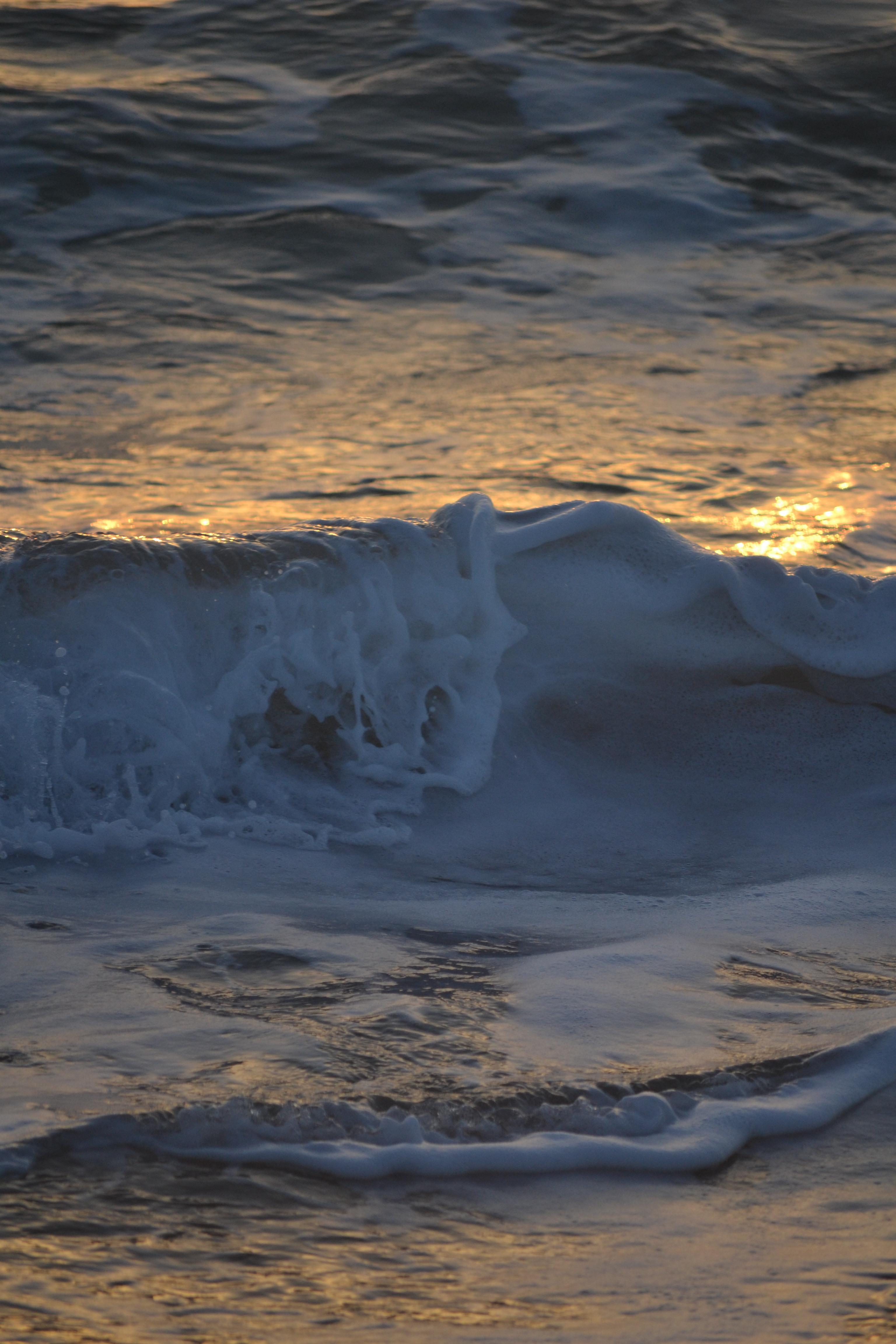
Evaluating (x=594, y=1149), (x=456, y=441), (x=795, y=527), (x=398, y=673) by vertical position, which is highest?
(x=456, y=441)

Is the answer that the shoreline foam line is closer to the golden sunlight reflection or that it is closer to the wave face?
the wave face

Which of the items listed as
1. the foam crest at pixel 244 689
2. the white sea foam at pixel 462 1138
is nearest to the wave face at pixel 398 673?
the foam crest at pixel 244 689

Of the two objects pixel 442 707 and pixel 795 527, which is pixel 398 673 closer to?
pixel 442 707

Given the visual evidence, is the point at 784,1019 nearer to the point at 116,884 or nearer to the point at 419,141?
the point at 116,884

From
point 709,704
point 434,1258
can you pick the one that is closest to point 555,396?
point 709,704

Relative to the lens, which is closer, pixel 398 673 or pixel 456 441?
pixel 398 673

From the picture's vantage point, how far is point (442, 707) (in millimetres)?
3641

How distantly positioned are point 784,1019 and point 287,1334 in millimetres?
1113

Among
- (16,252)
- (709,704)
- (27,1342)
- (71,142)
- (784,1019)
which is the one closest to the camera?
(27,1342)

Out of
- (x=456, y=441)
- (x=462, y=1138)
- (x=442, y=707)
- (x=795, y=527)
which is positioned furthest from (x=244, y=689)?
(x=795, y=527)

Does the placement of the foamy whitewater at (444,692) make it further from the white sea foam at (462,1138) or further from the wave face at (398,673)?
the white sea foam at (462,1138)

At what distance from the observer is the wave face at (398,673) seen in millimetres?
3145

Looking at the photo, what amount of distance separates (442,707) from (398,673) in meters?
0.15

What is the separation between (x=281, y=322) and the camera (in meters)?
6.17
